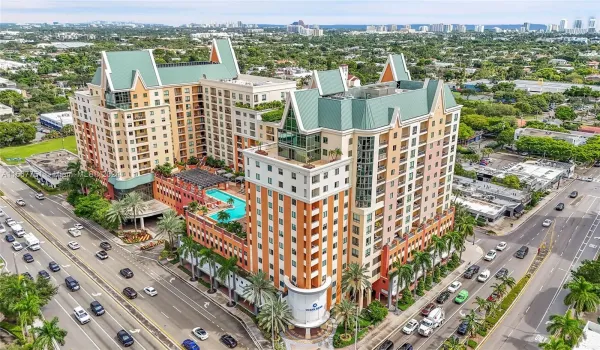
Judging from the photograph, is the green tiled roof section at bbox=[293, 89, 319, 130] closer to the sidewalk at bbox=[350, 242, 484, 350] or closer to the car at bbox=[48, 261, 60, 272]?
the sidewalk at bbox=[350, 242, 484, 350]

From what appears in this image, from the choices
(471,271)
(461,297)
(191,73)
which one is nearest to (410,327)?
(461,297)

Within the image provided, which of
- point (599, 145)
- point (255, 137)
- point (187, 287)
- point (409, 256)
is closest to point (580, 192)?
point (599, 145)

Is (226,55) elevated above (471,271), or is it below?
above

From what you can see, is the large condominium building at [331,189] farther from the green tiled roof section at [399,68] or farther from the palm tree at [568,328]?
the palm tree at [568,328]

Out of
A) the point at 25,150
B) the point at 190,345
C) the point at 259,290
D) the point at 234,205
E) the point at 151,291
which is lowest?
the point at 190,345

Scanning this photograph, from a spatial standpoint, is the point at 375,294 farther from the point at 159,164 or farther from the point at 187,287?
the point at 159,164

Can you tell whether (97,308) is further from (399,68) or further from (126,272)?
(399,68)

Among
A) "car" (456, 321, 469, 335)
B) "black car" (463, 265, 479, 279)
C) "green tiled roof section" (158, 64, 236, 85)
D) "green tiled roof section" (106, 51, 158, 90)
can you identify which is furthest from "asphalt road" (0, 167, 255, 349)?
"black car" (463, 265, 479, 279)
